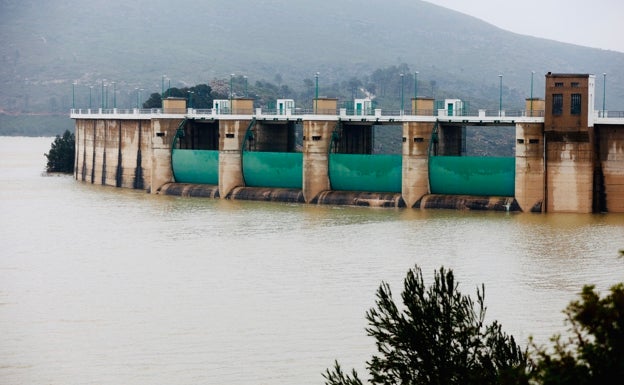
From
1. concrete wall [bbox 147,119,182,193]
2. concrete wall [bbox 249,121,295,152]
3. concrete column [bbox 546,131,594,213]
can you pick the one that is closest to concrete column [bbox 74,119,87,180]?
concrete wall [bbox 147,119,182,193]

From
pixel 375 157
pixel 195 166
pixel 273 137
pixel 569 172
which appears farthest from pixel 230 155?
pixel 569 172

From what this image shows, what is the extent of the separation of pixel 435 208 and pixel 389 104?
12784cm

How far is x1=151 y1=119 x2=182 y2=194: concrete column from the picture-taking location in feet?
245

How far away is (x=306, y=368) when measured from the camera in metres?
29.2

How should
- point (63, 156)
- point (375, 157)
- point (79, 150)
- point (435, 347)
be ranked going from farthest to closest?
point (63, 156) < point (79, 150) < point (375, 157) < point (435, 347)

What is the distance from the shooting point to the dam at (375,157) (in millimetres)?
57656

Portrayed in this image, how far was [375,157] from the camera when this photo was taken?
6519 cm

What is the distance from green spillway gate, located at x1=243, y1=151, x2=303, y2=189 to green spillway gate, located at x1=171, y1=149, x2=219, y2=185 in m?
2.67

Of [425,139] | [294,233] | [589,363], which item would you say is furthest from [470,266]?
[589,363]

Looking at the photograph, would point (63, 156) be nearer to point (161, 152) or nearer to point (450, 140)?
point (161, 152)

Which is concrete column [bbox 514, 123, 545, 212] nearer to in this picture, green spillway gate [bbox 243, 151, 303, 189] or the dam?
the dam

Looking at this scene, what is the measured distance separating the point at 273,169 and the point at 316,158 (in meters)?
4.17

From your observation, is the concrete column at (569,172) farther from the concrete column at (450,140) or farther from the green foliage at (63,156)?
the green foliage at (63,156)

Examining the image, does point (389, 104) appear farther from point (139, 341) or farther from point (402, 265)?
point (139, 341)
